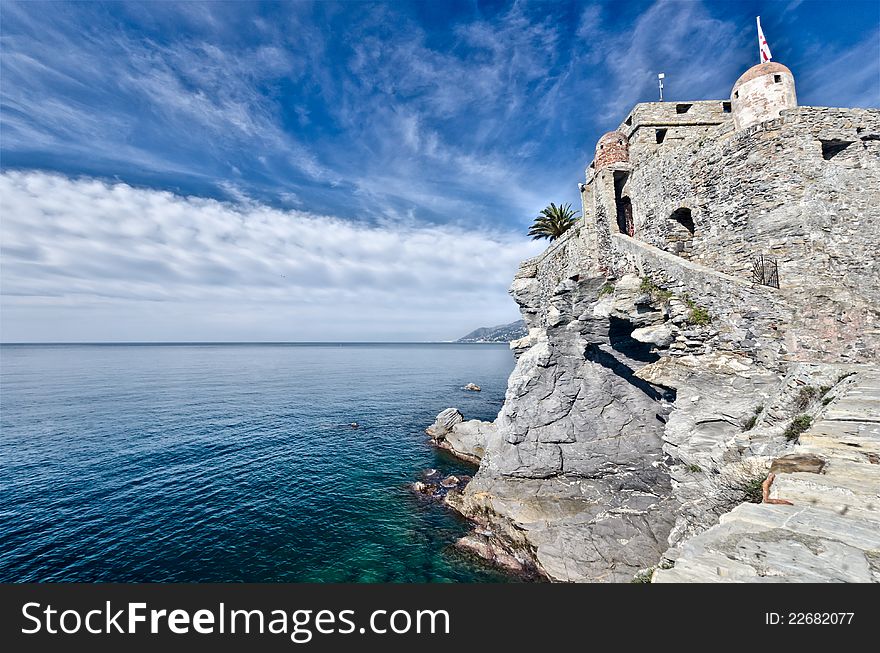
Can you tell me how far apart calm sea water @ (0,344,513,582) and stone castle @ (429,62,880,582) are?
582 centimetres

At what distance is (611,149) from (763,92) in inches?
335

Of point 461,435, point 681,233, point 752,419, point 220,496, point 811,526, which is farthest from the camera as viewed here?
point 461,435

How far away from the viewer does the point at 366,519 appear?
24.1 m

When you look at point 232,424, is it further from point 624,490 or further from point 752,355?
point 752,355

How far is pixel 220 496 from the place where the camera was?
2667 cm

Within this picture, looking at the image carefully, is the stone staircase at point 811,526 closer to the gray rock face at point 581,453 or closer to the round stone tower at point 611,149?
the gray rock face at point 581,453

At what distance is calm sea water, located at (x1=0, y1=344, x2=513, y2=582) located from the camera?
19.4 metres

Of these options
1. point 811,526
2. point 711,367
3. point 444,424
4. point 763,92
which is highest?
point 763,92

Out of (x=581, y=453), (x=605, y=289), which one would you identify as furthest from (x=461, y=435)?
(x=605, y=289)

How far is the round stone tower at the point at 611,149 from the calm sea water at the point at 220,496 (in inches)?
1069

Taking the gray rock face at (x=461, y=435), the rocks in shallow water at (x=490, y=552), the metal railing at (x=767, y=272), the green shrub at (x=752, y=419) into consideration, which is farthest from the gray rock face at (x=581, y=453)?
the gray rock face at (x=461, y=435)

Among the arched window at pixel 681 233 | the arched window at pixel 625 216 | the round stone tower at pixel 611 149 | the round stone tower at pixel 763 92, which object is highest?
the round stone tower at pixel 611 149

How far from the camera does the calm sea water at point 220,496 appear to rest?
19.4 metres

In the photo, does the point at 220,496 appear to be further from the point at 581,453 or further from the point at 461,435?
the point at 581,453
